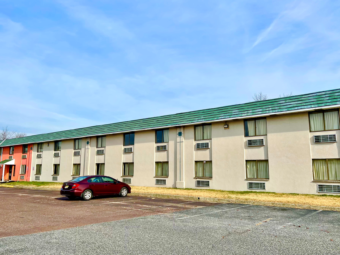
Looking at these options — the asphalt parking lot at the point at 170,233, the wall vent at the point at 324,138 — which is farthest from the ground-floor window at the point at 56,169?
the wall vent at the point at 324,138

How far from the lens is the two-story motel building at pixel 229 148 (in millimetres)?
16438

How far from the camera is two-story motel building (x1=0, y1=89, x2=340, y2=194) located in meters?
16.4

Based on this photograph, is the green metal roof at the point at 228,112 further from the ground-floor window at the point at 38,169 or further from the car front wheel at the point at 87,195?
the car front wheel at the point at 87,195

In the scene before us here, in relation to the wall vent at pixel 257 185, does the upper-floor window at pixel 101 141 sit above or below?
above

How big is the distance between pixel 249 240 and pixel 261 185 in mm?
12476

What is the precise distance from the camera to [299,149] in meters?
17.0

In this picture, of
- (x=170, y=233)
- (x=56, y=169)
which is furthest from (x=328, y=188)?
(x=56, y=169)

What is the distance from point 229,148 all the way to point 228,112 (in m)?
2.52

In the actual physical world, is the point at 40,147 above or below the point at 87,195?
Answer: above

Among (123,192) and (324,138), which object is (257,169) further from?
(123,192)

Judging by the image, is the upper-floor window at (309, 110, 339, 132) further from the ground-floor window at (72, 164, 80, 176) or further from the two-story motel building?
the ground-floor window at (72, 164, 80, 176)

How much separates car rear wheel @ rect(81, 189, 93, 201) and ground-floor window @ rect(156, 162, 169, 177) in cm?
838

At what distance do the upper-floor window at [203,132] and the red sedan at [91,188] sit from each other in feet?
22.9

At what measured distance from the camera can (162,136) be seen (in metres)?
23.7
